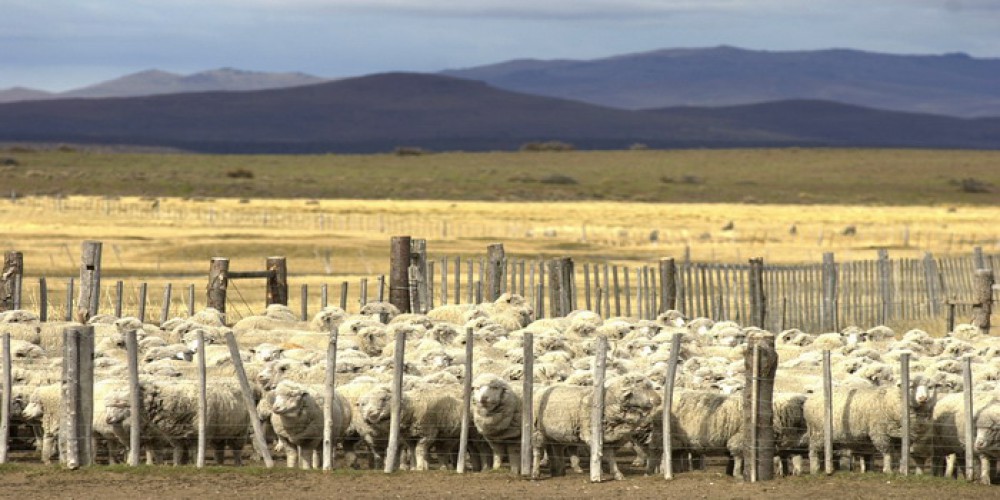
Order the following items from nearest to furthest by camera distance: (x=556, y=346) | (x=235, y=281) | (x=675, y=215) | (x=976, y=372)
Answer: (x=976, y=372) → (x=556, y=346) → (x=235, y=281) → (x=675, y=215)

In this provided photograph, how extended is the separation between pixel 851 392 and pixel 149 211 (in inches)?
2072

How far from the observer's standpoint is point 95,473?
49.0ft

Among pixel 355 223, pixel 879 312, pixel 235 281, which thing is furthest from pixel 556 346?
pixel 355 223

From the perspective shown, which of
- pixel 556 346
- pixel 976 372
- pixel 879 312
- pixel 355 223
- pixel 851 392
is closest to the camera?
pixel 851 392

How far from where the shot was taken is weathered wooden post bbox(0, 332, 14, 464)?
15.7 m

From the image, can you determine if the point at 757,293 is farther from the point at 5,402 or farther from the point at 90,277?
the point at 5,402

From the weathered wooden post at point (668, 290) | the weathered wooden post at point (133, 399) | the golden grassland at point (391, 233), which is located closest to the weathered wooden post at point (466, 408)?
the weathered wooden post at point (133, 399)

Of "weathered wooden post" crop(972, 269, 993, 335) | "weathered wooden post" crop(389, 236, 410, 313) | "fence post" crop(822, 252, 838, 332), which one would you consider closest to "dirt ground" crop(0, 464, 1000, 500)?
"weathered wooden post" crop(389, 236, 410, 313)

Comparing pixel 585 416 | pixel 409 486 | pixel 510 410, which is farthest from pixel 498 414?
pixel 409 486

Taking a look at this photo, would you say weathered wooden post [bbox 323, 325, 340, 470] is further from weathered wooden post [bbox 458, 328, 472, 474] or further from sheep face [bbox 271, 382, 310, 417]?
weathered wooden post [bbox 458, 328, 472, 474]

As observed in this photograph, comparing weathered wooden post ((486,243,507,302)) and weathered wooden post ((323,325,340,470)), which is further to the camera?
weathered wooden post ((486,243,507,302))

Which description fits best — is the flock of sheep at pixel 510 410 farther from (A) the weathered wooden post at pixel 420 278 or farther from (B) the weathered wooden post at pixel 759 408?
(A) the weathered wooden post at pixel 420 278

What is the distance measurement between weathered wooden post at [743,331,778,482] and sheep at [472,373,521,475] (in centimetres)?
221

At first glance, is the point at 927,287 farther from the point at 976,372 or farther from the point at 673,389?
the point at 673,389
